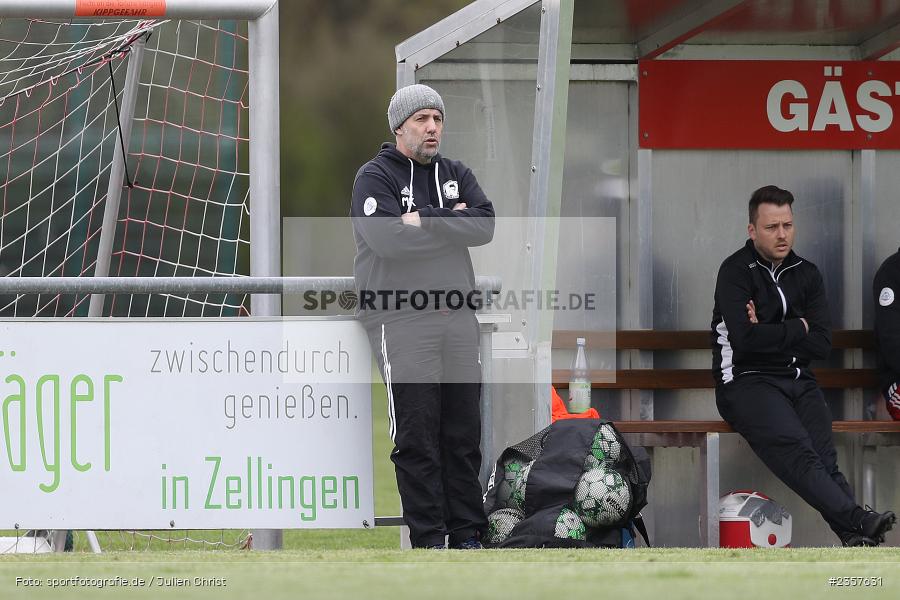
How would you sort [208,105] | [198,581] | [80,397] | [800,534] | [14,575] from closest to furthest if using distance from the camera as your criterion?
1. [198,581]
2. [14,575]
3. [80,397]
4. [800,534]
5. [208,105]

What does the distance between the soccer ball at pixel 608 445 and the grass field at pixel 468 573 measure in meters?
0.52

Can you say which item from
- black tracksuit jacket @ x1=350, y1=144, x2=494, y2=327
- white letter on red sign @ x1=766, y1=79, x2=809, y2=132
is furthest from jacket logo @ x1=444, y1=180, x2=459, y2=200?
white letter on red sign @ x1=766, y1=79, x2=809, y2=132

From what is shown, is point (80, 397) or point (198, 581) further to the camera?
point (80, 397)

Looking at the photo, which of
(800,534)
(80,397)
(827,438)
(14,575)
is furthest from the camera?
(800,534)

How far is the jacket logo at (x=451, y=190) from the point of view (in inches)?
223

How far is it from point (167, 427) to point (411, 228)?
1.14m

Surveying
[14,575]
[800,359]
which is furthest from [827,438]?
[14,575]

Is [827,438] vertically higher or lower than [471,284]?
lower

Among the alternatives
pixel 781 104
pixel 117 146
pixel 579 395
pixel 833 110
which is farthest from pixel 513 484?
pixel 117 146

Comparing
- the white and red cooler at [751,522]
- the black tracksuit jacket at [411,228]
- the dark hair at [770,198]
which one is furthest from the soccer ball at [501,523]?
the dark hair at [770,198]

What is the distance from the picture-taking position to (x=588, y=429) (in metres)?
5.85

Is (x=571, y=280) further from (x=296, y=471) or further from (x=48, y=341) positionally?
(x=48, y=341)

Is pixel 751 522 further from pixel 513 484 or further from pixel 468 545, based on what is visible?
pixel 468 545

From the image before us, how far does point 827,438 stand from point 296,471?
2.35m
